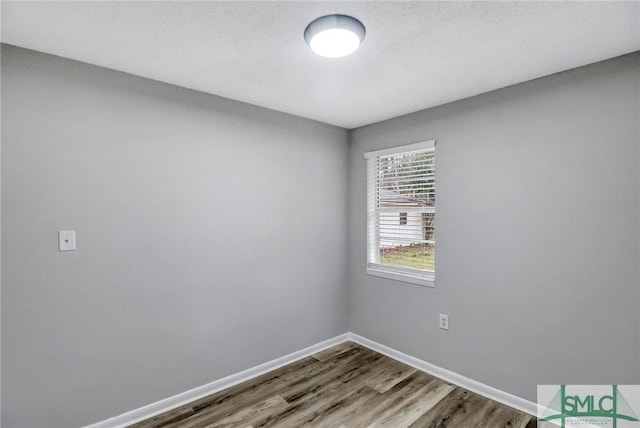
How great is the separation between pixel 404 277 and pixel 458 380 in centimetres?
95

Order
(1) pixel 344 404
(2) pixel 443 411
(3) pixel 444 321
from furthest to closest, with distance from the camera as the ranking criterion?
(3) pixel 444 321
(1) pixel 344 404
(2) pixel 443 411

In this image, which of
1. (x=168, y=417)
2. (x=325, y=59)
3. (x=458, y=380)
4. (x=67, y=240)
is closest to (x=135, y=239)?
(x=67, y=240)

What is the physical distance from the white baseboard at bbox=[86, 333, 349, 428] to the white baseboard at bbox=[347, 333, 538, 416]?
0.57m

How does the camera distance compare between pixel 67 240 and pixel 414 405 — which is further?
pixel 414 405

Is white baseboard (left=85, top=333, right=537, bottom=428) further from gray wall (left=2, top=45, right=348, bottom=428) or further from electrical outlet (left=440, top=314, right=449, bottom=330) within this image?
electrical outlet (left=440, top=314, right=449, bottom=330)

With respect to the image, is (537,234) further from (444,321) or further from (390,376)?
(390,376)

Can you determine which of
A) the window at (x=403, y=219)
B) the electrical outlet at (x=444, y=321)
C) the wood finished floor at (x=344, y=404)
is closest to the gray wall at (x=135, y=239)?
the wood finished floor at (x=344, y=404)

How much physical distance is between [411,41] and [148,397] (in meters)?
2.88

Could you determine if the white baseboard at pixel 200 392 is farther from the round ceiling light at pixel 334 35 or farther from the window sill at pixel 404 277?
the round ceiling light at pixel 334 35

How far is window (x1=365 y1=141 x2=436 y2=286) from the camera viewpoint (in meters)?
3.00

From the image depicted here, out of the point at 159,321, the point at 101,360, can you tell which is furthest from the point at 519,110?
the point at 101,360

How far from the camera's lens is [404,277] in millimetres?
3139

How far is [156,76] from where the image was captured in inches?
89.3

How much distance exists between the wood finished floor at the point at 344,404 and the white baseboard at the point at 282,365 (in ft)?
0.16
